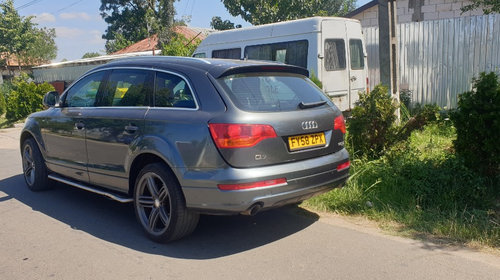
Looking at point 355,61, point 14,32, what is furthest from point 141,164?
point 14,32

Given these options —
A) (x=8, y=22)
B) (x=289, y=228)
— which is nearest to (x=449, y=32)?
(x=289, y=228)

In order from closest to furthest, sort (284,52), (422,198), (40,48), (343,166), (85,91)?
(343,166) → (422,198) → (85,91) → (284,52) → (40,48)

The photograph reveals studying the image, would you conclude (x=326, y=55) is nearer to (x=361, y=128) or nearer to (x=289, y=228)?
(x=361, y=128)

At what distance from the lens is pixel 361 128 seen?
19.6ft

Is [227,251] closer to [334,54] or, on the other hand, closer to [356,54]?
[334,54]

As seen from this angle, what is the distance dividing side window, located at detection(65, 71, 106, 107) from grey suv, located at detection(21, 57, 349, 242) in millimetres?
42

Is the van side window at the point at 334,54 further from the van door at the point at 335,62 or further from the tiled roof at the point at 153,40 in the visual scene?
the tiled roof at the point at 153,40

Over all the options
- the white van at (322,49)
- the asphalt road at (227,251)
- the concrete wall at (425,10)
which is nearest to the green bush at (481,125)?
the asphalt road at (227,251)

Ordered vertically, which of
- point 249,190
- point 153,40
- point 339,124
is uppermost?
point 153,40

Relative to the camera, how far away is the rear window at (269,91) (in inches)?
155

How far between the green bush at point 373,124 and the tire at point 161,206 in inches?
114

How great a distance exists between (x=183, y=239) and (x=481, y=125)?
3.42 m

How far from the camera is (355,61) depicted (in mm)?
9797

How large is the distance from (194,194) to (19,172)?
17.5ft
